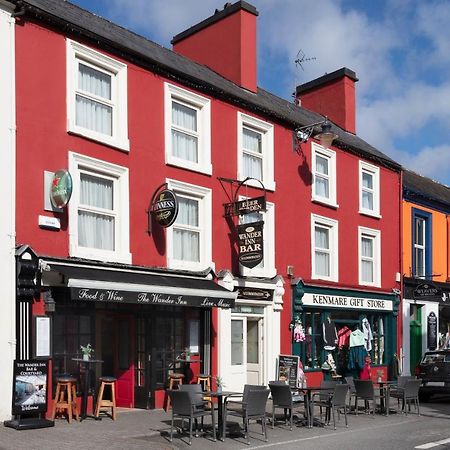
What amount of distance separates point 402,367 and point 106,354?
1170cm

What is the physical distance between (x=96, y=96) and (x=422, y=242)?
15183 millimetres

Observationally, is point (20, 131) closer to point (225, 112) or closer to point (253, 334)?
point (225, 112)

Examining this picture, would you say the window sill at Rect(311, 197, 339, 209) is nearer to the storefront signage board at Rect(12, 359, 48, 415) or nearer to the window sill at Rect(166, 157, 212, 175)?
the window sill at Rect(166, 157, 212, 175)

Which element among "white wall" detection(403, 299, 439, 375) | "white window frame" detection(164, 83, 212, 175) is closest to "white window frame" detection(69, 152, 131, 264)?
"white window frame" detection(164, 83, 212, 175)

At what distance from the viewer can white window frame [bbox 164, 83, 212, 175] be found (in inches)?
640

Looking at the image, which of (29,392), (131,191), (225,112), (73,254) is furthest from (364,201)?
(29,392)

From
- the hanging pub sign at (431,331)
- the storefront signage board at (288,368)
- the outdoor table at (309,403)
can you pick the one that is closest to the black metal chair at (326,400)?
the outdoor table at (309,403)

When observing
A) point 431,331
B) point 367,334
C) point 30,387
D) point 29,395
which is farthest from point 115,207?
point 431,331

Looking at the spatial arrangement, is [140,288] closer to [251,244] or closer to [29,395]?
[29,395]

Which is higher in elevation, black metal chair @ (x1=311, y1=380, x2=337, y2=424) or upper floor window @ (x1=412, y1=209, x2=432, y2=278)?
upper floor window @ (x1=412, y1=209, x2=432, y2=278)

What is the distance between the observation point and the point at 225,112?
17906 mm

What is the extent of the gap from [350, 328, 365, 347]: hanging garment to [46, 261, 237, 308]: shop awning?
680 centimetres

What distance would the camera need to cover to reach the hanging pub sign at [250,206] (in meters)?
16.6

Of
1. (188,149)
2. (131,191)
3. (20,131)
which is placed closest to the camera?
(20,131)
